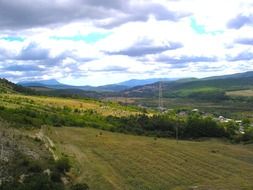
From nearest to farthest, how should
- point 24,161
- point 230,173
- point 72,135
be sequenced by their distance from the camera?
point 24,161 → point 230,173 → point 72,135

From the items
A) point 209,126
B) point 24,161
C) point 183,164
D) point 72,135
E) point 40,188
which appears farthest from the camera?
point 209,126

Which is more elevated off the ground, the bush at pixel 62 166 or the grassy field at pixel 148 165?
the bush at pixel 62 166

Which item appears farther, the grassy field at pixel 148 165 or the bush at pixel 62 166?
the grassy field at pixel 148 165

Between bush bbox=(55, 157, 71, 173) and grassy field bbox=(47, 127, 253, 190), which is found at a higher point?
bush bbox=(55, 157, 71, 173)

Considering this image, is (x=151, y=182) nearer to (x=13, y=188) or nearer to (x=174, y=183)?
(x=174, y=183)

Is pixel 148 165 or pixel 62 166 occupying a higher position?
pixel 62 166

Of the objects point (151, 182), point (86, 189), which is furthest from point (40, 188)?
point (151, 182)

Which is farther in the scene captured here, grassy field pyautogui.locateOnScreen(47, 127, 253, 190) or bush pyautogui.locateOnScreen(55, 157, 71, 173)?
grassy field pyautogui.locateOnScreen(47, 127, 253, 190)

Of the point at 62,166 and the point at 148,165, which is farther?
the point at 148,165
